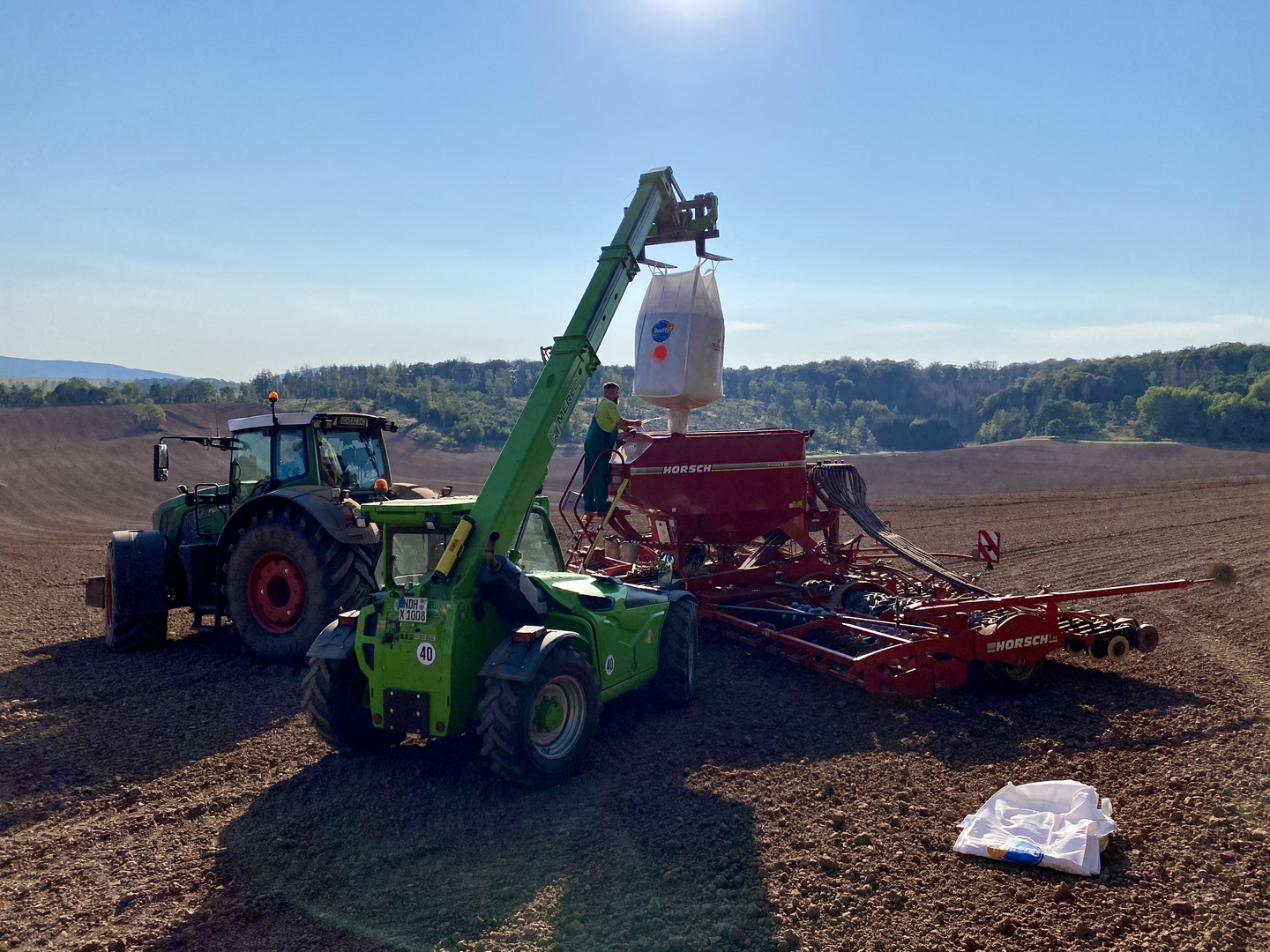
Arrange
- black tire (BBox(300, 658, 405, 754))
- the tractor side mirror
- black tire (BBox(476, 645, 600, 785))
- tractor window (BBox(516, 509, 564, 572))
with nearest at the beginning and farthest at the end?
black tire (BBox(476, 645, 600, 785)) < black tire (BBox(300, 658, 405, 754)) < tractor window (BBox(516, 509, 564, 572)) < the tractor side mirror

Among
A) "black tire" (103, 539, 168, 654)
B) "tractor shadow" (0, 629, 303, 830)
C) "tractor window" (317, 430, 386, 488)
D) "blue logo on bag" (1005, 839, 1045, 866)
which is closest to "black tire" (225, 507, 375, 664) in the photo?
"tractor shadow" (0, 629, 303, 830)

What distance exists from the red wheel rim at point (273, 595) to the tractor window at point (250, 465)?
3.52 feet

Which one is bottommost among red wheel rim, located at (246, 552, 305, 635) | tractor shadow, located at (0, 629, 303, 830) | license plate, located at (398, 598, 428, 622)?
tractor shadow, located at (0, 629, 303, 830)

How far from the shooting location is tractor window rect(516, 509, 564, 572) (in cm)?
655

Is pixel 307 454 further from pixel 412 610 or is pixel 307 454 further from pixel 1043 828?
pixel 1043 828

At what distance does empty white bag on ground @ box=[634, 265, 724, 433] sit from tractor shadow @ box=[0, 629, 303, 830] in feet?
14.8

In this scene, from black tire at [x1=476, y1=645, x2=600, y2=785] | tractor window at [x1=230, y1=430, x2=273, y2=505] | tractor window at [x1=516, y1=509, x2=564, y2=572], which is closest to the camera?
black tire at [x1=476, y1=645, x2=600, y2=785]

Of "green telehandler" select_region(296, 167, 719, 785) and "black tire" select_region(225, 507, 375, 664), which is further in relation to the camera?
"black tire" select_region(225, 507, 375, 664)

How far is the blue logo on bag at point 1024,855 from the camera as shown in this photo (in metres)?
4.52

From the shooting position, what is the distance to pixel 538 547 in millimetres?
6730

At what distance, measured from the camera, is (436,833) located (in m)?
5.05

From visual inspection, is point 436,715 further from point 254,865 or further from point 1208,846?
point 1208,846

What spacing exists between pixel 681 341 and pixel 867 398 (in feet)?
292

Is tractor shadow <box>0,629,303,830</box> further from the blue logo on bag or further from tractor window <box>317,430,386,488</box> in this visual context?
the blue logo on bag
